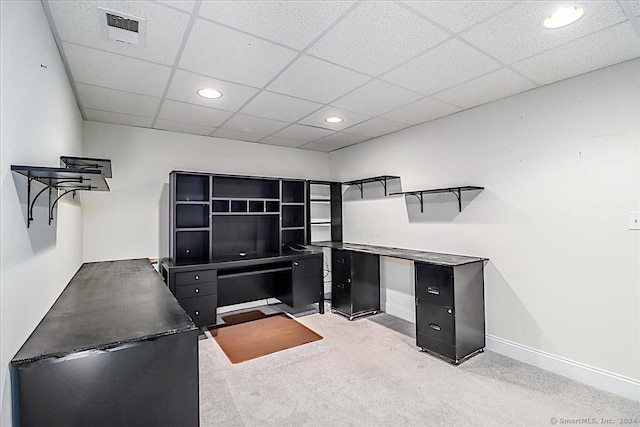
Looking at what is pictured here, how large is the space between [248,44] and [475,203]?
8.61ft

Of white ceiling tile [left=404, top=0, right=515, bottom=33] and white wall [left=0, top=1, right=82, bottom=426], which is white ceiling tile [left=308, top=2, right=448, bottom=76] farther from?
white wall [left=0, top=1, right=82, bottom=426]

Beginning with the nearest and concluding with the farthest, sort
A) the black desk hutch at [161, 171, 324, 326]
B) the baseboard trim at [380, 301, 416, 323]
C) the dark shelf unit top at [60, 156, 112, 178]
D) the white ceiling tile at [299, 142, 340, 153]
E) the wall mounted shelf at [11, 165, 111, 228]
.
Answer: the wall mounted shelf at [11, 165, 111, 228]
the dark shelf unit top at [60, 156, 112, 178]
the black desk hutch at [161, 171, 324, 326]
the baseboard trim at [380, 301, 416, 323]
the white ceiling tile at [299, 142, 340, 153]

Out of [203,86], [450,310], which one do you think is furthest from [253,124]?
[450,310]

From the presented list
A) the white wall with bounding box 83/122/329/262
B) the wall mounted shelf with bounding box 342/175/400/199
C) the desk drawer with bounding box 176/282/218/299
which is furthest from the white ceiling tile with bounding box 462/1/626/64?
the white wall with bounding box 83/122/329/262

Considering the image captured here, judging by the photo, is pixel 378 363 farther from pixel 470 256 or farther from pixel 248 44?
pixel 248 44

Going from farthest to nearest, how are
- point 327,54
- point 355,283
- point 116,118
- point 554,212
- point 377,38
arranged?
1. point 355,283
2. point 116,118
3. point 554,212
4. point 327,54
5. point 377,38

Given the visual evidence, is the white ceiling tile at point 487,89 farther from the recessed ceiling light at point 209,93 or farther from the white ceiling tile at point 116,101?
the white ceiling tile at point 116,101

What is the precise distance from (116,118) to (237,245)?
2.05 m

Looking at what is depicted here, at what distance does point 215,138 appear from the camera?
436 cm

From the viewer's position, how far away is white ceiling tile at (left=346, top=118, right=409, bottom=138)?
3.75m

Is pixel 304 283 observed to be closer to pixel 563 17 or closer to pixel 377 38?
pixel 377 38

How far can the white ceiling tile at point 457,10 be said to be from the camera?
1.65m

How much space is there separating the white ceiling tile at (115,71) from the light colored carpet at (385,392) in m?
2.48

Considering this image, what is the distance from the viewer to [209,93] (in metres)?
2.82
